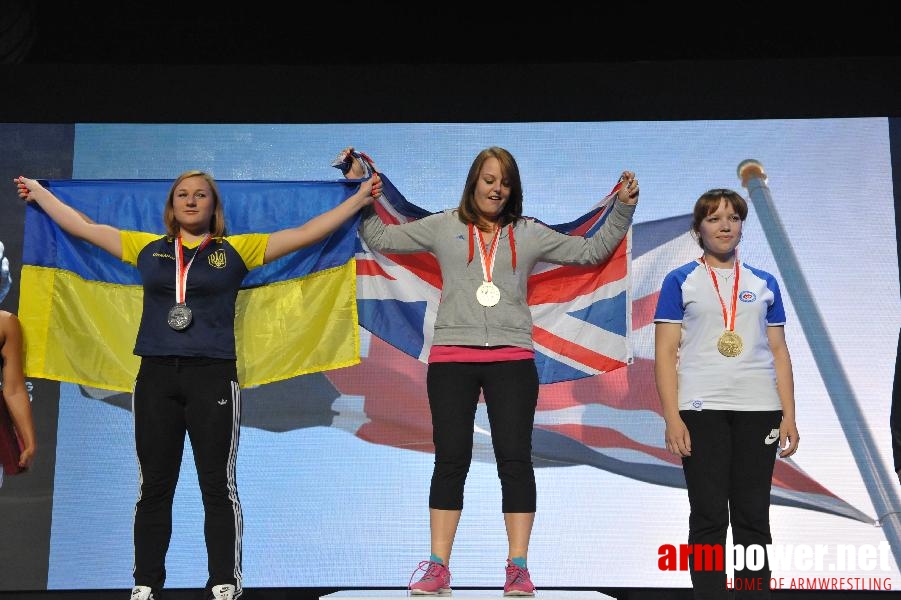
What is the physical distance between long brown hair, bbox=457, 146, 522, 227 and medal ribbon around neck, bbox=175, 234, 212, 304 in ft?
2.90

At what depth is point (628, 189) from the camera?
3381mm

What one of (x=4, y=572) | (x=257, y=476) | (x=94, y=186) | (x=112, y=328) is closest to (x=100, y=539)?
(x=4, y=572)

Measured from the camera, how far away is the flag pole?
4223mm

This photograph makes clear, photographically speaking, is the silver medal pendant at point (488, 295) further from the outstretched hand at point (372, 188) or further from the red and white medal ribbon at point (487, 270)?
the outstretched hand at point (372, 188)

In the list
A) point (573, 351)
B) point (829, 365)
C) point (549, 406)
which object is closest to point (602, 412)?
point (549, 406)

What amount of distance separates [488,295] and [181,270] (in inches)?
39.6

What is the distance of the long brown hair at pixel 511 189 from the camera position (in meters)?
3.26

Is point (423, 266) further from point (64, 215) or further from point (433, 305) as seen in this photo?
point (64, 215)

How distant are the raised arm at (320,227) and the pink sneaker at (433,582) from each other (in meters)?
1.20

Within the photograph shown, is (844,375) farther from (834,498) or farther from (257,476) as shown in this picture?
(257,476)

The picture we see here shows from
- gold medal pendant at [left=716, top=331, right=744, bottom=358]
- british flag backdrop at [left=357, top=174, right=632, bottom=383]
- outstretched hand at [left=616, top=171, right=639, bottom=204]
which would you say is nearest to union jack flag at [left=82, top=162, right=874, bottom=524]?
british flag backdrop at [left=357, top=174, right=632, bottom=383]

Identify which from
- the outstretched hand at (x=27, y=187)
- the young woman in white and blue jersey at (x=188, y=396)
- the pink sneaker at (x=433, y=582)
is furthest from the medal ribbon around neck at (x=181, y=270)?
the pink sneaker at (x=433, y=582)

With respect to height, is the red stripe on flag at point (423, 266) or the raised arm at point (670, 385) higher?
the red stripe on flag at point (423, 266)

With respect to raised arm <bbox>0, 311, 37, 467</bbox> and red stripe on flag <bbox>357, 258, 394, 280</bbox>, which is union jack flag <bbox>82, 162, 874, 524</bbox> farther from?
raised arm <bbox>0, 311, 37, 467</bbox>
